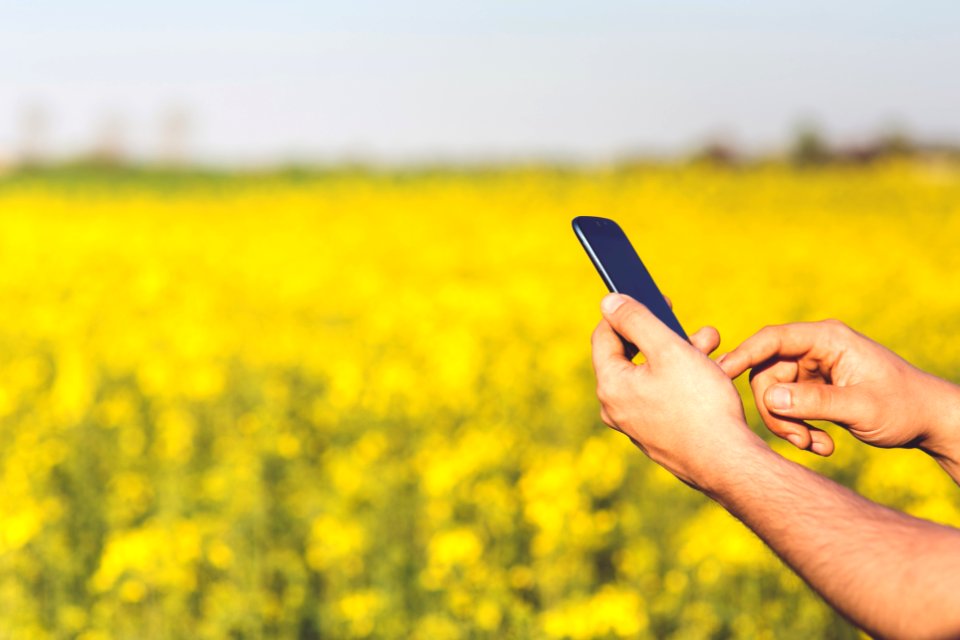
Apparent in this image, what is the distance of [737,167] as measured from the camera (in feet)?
60.0

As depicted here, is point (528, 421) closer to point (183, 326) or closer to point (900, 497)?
point (900, 497)

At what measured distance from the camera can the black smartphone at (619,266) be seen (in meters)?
1.39

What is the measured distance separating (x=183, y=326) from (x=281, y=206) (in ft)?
29.0

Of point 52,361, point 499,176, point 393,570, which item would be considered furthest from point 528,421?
point 499,176

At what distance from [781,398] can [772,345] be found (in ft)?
0.57

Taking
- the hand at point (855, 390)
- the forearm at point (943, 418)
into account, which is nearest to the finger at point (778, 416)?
the hand at point (855, 390)

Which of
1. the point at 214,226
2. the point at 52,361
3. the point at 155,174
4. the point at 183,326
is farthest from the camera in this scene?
the point at 155,174

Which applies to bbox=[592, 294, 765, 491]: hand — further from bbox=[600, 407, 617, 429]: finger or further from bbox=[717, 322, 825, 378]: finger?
bbox=[717, 322, 825, 378]: finger

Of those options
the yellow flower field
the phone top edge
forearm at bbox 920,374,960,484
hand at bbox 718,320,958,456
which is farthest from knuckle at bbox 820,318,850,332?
the yellow flower field

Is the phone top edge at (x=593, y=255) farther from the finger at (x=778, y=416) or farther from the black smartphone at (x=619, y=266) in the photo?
the finger at (x=778, y=416)

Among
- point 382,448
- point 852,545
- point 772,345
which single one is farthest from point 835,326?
point 382,448

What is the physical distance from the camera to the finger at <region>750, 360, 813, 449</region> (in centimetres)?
147

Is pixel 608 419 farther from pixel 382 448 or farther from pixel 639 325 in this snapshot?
pixel 382 448

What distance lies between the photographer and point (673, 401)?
48.6 inches
